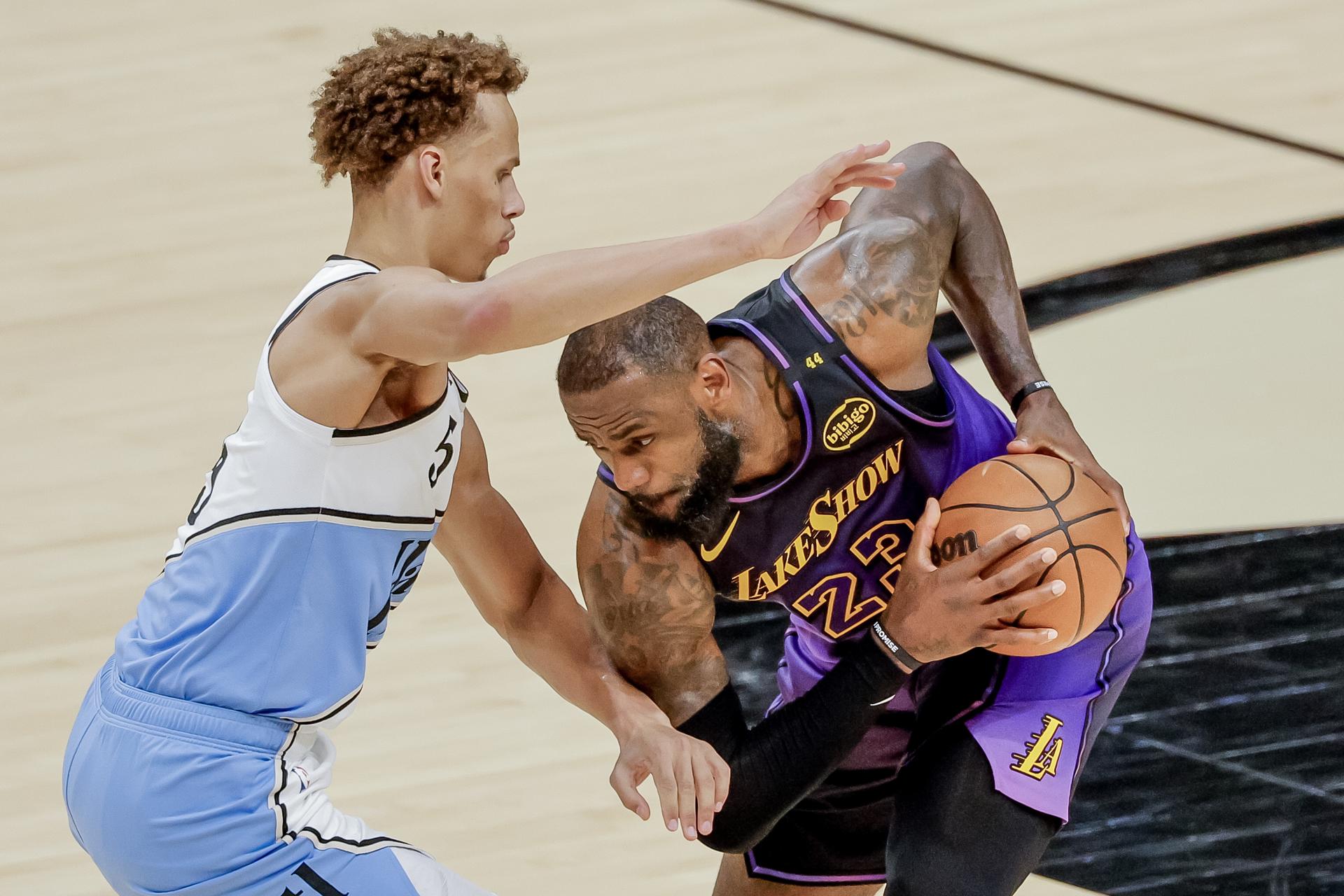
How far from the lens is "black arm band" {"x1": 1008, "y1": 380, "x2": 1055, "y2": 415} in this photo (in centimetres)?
378

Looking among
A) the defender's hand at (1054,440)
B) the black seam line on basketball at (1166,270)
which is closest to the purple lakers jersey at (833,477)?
the defender's hand at (1054,440)

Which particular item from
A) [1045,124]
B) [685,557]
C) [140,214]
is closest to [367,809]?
[685,557]

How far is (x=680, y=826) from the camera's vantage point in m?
3.38

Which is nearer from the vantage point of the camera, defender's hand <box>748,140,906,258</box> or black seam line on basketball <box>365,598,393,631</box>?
defender's hand <box>748,140,906,258</box>

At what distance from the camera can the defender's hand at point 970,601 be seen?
331cm

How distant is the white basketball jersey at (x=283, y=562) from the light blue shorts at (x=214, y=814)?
6 cm

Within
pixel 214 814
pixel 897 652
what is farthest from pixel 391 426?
pixel 897 652

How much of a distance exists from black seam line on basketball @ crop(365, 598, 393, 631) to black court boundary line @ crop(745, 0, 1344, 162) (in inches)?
230

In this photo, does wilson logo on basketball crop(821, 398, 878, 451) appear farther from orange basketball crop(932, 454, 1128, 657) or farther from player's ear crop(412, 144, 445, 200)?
player's ear crop(412, 144, 445, 200)

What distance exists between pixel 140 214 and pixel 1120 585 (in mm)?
5807

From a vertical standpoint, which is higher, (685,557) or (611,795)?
(685,557)

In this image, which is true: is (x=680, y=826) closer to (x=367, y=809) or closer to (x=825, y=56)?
(x=367, y=809)

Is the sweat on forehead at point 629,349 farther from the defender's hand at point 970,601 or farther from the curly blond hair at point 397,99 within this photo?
the defender's hand at point 970,601

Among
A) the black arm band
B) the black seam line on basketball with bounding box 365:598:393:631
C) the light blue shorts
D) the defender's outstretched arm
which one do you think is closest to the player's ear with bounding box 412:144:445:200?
the defender's outstretched arm
